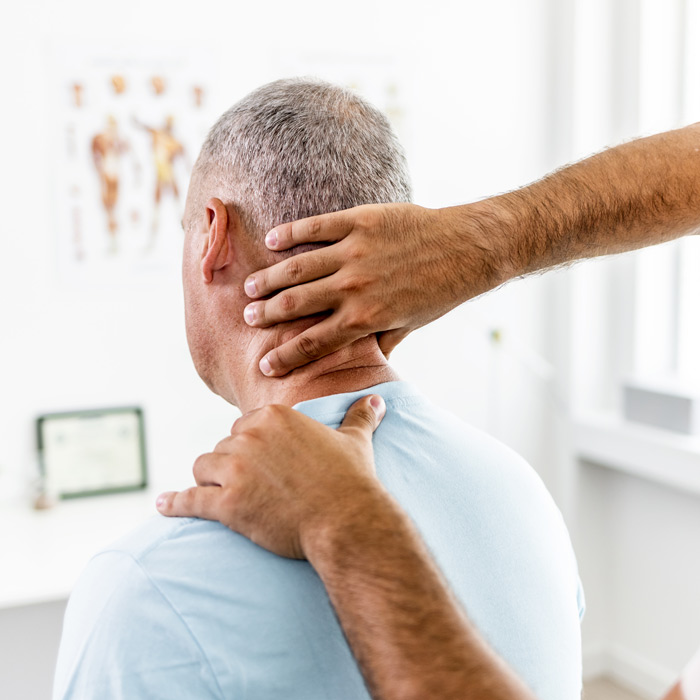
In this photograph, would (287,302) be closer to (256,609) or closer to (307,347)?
(307,347)

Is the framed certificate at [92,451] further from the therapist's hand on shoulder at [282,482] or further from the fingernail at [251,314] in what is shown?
the therapist's hand on shoulder at [282,482]

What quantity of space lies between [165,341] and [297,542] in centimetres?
180

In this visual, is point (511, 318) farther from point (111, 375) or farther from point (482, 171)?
point (111, 375)

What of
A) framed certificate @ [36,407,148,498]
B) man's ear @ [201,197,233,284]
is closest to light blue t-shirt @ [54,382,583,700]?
man's ear @ [201,197,233,284]

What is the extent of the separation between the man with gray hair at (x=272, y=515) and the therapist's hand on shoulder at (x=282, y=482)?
0.02 metres

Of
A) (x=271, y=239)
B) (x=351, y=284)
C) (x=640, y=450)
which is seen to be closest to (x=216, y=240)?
(x=271, y=239)

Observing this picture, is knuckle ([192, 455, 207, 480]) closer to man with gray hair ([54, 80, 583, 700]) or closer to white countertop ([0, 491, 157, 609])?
man with gray hair ([54, 80, 583, 700])

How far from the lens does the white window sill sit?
2432 millimetres

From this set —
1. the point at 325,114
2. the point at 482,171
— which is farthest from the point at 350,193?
the point at 482,171

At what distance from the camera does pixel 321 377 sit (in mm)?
941

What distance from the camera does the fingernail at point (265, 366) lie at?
3.05 ft

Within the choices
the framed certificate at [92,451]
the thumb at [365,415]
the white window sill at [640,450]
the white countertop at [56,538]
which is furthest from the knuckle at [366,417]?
the white window sill at [640,450]

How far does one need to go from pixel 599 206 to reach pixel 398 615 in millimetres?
569

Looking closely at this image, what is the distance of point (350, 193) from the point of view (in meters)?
0.94
